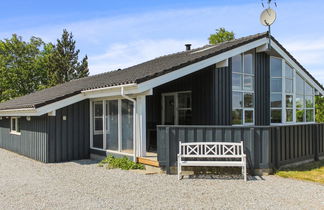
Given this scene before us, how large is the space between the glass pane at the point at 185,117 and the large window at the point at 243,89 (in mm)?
1693

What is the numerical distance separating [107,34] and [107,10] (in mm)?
4661

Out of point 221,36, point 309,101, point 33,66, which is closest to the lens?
point 309,101

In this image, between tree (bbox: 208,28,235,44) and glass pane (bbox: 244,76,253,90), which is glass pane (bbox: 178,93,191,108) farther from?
tree (bbox: 208,28,235,44)

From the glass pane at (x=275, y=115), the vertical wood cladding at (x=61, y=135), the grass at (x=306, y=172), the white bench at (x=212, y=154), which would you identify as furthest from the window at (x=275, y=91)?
the vertical wood cladding at (x=61, y=135)

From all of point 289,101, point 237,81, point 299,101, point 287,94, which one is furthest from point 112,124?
point 299,101

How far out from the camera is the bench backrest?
6926 millimetres

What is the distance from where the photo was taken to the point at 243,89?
10.2 metres

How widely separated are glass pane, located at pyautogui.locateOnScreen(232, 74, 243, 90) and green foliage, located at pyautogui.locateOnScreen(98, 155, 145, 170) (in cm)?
441

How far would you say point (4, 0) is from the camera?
1372 cm

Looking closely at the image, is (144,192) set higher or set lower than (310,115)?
lower

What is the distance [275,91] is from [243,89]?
183cm

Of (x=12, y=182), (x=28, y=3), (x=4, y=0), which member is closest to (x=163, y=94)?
(x=12, y=182)

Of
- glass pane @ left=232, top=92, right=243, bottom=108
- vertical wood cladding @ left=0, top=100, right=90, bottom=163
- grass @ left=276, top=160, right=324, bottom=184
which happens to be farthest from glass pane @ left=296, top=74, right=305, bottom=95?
vertical wood cladding @ left=0, top=100, right=90, bottom=163

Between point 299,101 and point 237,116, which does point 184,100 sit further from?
point 299,101
